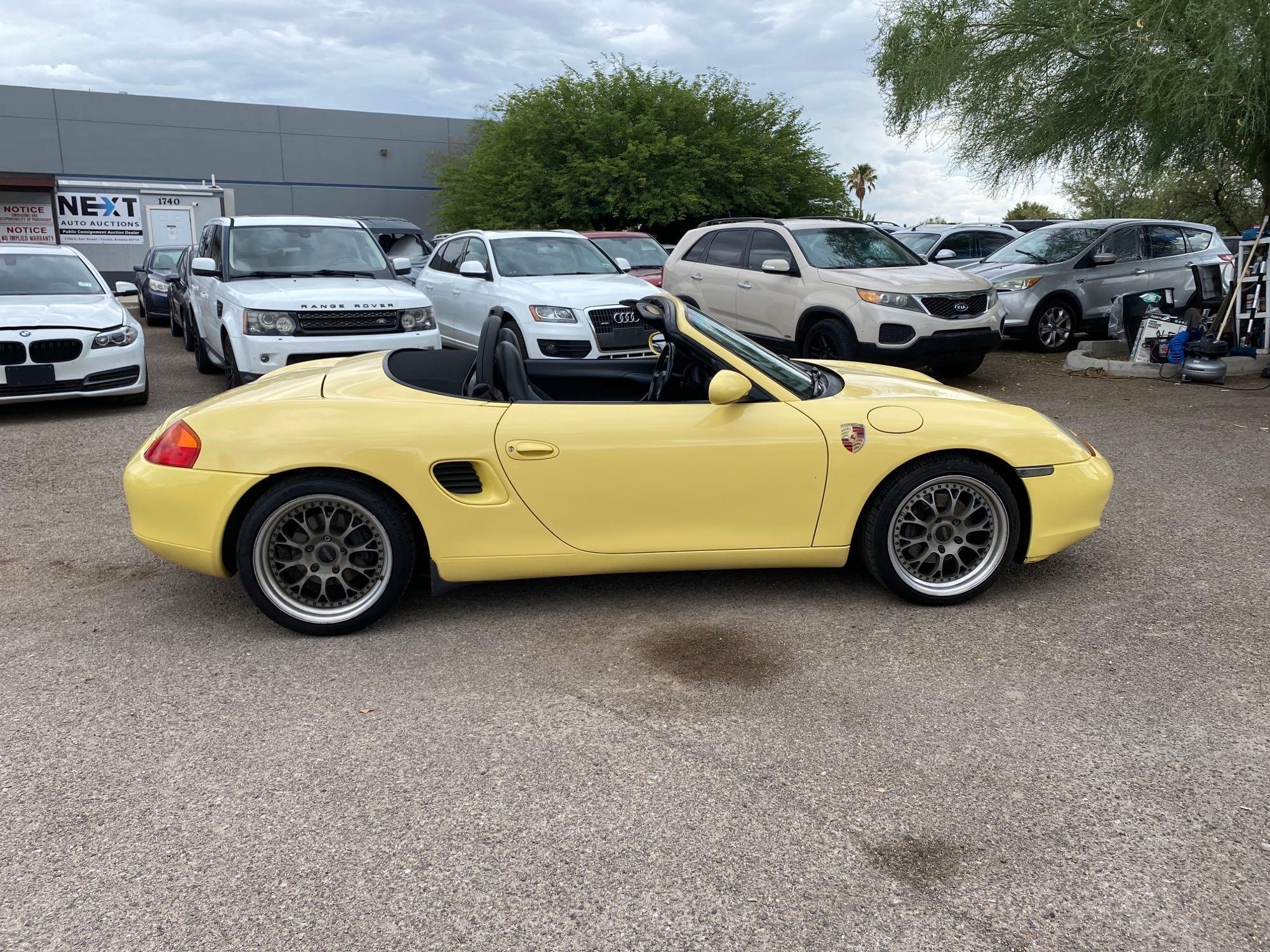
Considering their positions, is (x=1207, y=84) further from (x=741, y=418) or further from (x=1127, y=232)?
(x=741, y=418)

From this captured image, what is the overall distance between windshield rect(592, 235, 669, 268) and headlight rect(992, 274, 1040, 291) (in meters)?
4.62

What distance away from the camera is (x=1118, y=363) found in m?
11.5

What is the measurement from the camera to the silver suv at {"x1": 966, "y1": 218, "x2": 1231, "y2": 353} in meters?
13.3

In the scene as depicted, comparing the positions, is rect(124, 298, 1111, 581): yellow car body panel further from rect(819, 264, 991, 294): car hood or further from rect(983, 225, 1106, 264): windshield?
rect(983, 225, 1106, 264): windshield

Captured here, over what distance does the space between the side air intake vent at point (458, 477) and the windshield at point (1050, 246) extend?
449 inches

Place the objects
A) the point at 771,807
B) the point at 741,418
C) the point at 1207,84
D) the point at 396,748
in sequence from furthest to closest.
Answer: the point at 1207,84 < the point at 741,418 < the point at 396,748 < the point at 771,807

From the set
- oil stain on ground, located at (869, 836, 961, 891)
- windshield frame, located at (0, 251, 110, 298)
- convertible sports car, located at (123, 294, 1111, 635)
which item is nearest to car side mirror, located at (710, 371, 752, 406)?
convertible sports car, located at (123, 294, 1111, 635)

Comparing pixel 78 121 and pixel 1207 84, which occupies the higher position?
pixel 78 121

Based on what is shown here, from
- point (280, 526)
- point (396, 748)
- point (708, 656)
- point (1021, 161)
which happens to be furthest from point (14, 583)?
point (1021, 161)

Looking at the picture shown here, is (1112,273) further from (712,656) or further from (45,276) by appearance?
(45,276)

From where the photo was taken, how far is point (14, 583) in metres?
4.94

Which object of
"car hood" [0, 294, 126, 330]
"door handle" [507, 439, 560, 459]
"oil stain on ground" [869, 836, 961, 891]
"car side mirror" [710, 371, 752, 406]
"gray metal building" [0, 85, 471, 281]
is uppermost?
"gray metal building" [0, 85, 471, 281]

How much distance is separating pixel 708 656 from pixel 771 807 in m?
1.09

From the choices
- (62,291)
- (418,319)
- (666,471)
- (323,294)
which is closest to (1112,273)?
(418,319)
